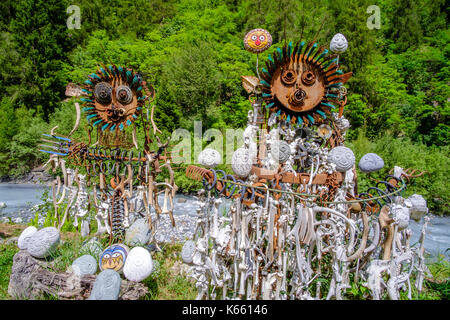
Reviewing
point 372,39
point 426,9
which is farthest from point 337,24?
point 426,9

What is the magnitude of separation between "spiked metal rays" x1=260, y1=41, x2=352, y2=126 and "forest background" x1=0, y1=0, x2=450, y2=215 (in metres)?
7.22

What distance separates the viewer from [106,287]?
3336 mm

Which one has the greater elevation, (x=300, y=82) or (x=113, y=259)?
(x=300, y=82)

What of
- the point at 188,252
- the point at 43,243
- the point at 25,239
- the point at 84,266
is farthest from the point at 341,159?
the point at 25,239

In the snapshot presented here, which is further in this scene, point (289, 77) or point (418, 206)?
point (289, 77)

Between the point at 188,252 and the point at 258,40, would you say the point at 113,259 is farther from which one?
the point at 258,40

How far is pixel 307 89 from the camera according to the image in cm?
394

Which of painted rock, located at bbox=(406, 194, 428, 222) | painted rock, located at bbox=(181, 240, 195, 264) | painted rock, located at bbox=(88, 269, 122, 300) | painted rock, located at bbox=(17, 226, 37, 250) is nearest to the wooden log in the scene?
painted rock, located at bbox=(88, 269, 122, 300)

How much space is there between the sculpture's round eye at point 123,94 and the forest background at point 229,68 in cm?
768

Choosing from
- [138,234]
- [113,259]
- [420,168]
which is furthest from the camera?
[420,168]

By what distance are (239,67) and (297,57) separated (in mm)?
11682

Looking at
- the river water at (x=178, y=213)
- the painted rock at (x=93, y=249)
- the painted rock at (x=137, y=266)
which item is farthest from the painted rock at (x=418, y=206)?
the painted rock at (x=93, y=249)

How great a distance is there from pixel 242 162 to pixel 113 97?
8.49ft

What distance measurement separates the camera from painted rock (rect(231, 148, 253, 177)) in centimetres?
338
